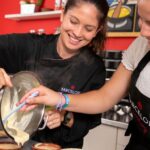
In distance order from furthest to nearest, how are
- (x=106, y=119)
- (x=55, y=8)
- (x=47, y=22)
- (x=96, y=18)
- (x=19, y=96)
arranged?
(x=47, y=22)
(x=55, y=8)
(x=106, y=119)
(x=96, y=18)
(x=19, y=96)

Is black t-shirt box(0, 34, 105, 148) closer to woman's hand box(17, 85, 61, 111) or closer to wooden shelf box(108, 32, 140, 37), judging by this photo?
woman's hand box(17, 85, 61, 111)

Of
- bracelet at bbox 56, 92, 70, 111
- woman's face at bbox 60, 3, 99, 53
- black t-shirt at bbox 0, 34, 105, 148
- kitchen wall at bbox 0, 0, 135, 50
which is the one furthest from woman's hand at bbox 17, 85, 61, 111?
kitchen wall at bbox 0, 0, 135, 50

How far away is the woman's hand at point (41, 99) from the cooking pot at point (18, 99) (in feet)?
0.08

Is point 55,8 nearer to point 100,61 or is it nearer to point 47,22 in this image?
point 47,22

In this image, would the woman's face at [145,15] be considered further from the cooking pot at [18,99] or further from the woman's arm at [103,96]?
the cooking pot at [18,99]

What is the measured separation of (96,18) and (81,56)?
0.63 feet

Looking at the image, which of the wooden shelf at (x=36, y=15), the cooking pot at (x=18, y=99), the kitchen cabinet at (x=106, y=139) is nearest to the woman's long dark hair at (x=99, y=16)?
the cooking pot at (x=18, y=99)

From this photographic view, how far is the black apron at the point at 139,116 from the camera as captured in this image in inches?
41.8

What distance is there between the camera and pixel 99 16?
1230 millimetres

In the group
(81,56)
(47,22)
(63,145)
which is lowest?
(63,145)

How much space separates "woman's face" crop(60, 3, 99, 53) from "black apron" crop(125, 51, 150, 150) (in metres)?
0.25

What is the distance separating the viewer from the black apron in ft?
3.48

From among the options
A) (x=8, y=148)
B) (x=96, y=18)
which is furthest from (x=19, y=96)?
(x=96, y=18)

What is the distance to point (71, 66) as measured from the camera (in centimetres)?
129
